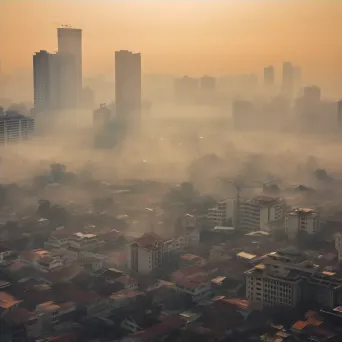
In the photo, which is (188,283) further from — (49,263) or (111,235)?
(111,235)

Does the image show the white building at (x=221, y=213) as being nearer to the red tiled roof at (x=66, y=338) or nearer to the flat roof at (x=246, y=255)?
the flat roof at (x=246, y=255)

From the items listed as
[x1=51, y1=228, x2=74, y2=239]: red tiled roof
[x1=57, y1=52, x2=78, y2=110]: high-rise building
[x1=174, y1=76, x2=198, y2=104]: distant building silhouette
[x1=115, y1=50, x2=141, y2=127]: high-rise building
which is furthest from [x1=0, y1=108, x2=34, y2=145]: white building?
[x1=51, y1=228, x2=74, y2=239]: red tiled roof

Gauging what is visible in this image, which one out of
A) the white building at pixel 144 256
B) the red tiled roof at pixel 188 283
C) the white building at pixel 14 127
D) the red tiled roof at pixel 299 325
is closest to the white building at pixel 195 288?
the red tiled roof at pixel 188 283

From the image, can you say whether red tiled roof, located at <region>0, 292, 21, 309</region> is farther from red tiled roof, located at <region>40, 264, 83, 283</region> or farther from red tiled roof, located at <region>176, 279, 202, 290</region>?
red tiled roof, located at <region>176, 279, 202, 290</region>

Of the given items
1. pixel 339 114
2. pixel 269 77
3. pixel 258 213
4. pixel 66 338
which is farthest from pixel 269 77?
pixel 66 338

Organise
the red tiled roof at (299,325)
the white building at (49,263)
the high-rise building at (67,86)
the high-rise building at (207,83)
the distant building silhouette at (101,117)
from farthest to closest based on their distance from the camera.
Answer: the distant building silhouette at (101,117) < the high-rise building at (67,86) < the high-rise building at (207,83) < the white building at (49,263) < the red tiled roof at (299,325)

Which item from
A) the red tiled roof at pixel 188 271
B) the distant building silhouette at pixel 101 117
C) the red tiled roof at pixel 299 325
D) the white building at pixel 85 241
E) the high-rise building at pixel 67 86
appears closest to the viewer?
the red tiled roof at pixel 299 325

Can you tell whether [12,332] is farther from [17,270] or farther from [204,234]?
[204,234]

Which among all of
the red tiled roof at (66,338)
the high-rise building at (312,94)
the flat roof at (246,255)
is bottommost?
the red tiled roof at (66,338)
